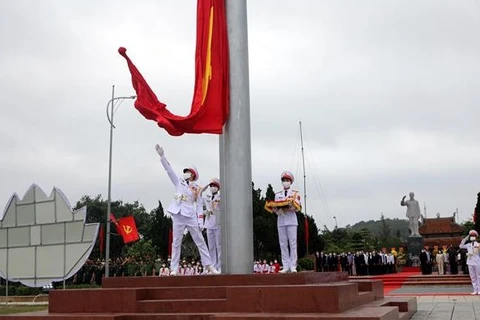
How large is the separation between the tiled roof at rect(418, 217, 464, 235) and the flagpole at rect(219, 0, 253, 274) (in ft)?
110

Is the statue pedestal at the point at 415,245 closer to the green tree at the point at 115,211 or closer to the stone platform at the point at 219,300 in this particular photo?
the stone platform at the point at 219,300

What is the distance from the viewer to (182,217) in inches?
351

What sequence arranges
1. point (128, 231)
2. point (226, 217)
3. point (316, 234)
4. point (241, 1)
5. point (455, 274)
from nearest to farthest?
1. point (226, 217)
2. point (241, 1)
3. point (455, 274)
4. point (128, 231)
5. point (316, 234)

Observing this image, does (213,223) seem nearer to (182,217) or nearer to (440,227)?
(182,217)

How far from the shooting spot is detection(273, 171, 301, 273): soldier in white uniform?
29.5 feet

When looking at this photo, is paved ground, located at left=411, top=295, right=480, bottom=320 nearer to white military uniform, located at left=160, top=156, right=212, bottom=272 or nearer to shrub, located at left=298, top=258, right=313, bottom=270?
white military uniform, located at left=160, top=156, right=212, bottom=272

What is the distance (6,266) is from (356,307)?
1258cm

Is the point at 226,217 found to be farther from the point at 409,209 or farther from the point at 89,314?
the point at 409,209

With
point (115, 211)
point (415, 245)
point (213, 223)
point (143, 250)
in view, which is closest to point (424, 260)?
point (415, 245)

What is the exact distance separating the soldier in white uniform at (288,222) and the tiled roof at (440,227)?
108ft

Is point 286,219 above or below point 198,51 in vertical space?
below

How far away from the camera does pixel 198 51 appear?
9.52 metres

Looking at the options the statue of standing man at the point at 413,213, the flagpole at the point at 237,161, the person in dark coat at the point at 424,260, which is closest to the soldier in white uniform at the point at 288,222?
the flagpole at the point at 237,161

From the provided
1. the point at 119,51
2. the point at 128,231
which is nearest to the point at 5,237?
the point at 128,231
